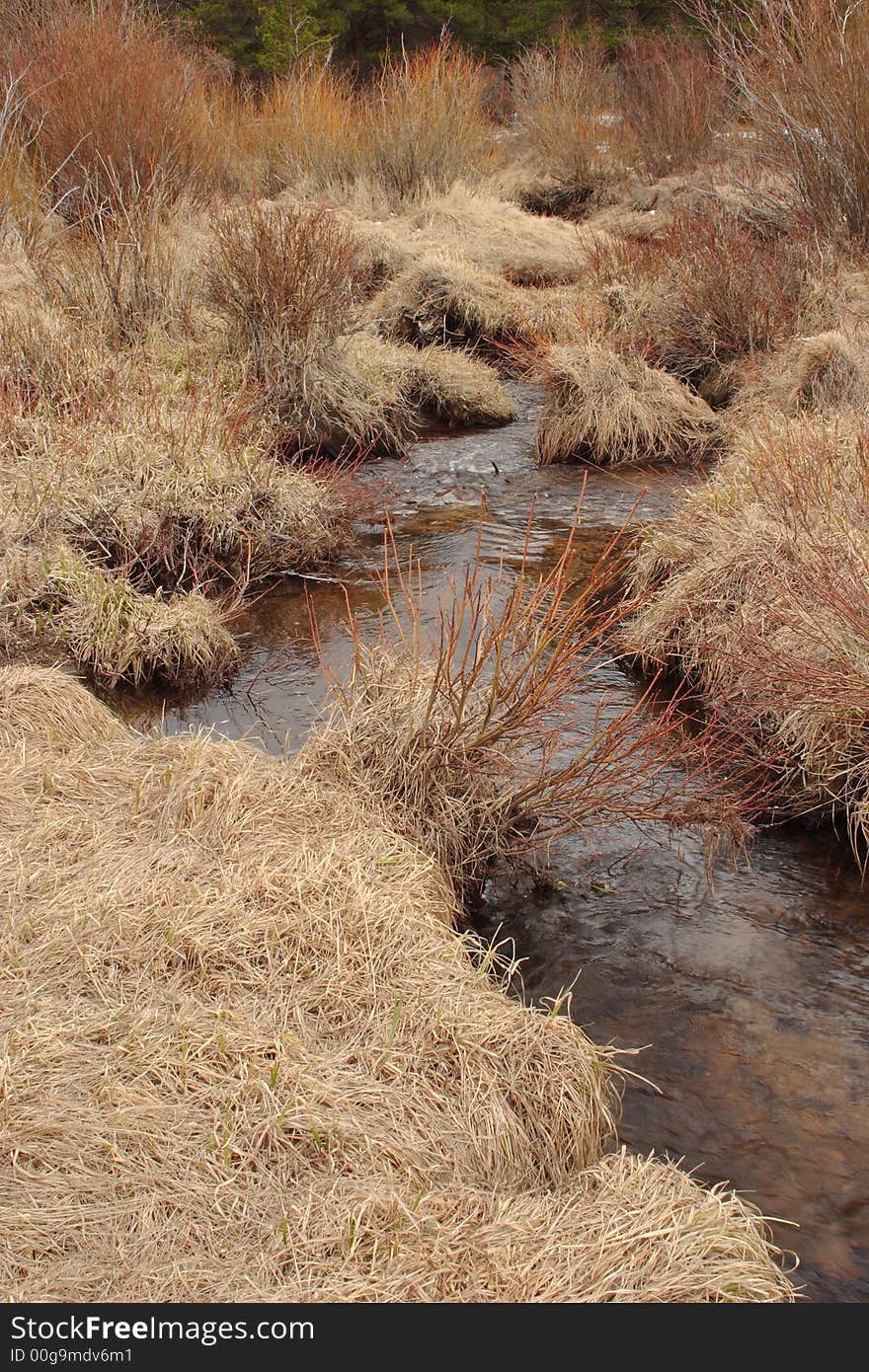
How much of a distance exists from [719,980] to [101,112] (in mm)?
8425

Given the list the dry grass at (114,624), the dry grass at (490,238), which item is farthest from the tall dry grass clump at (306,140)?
the dry grass at (114,624)

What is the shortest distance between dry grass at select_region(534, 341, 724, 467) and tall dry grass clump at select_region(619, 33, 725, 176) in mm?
7575

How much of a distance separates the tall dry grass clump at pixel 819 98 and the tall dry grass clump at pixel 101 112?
4.47 meters

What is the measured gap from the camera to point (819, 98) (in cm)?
884

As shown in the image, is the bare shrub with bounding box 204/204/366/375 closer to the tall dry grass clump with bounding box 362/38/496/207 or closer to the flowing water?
the flowing water

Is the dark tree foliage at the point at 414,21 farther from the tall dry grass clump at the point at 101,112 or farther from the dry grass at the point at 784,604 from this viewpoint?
the dry grass at the point at 784,604

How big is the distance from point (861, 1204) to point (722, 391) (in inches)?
279

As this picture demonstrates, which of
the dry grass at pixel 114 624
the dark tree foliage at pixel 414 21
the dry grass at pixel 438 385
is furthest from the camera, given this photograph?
the dark tree foliage at pixel 414 21

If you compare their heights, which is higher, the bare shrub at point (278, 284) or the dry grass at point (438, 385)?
the bare shrub at point (278, 284)

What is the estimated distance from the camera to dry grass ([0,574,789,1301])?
7.33 ft

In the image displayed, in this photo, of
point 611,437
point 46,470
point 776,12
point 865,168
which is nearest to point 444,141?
point 776,12

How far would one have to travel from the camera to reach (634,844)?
4.12 meters

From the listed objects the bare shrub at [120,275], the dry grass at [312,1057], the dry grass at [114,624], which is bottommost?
the dry grass at [114,624]

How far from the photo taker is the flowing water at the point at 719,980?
280 centimetres
